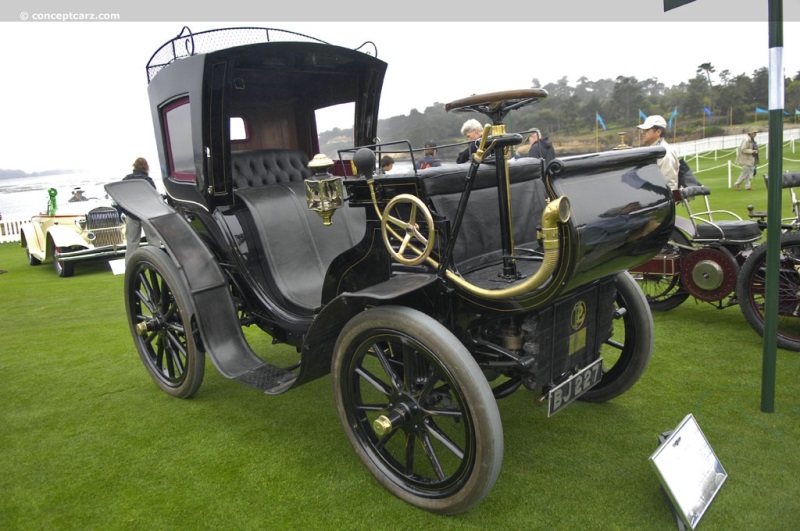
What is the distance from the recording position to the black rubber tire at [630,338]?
279 centimetres

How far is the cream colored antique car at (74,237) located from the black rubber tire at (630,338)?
7437 millimetres

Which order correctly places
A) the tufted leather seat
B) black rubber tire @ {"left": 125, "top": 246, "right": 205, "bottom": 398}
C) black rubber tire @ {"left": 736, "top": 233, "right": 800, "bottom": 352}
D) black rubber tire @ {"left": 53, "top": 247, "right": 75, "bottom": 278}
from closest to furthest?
black rubber tire @ {"left": 125, "top": 246, "right": 205, "bottom": 398}, black rubber tire @ {"left": 736, "top": 233, "right": 800, "bottom": 352}, the tufted leather seat, black rubber tire @ {"left": 53, "top": 247, "right": 75, "bottom": 278}

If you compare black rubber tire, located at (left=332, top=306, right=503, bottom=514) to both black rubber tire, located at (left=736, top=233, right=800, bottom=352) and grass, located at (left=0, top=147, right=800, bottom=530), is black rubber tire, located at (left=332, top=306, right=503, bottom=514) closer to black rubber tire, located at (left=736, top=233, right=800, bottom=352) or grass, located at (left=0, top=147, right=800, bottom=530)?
grass, located at (left=0, top=147, right=800, bottom=530)

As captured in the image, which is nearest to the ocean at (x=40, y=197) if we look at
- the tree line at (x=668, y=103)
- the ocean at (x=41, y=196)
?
the ocean at (x=41, y=196)

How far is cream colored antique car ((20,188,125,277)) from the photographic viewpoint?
795 cm

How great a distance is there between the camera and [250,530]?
2.20 metres

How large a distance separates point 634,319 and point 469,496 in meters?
1.31

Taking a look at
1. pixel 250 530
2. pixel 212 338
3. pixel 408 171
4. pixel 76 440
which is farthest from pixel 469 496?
pixel 76 440

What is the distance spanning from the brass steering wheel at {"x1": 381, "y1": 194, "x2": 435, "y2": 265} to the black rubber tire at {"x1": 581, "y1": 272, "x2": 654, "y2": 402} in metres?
1.09

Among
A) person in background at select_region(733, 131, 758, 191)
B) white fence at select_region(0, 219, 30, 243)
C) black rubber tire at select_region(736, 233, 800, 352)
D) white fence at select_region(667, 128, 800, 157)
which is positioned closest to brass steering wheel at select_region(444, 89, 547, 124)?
black rubber tire at select_region(736, 233, 800, 352)

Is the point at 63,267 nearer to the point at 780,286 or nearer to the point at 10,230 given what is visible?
the point at 10,230

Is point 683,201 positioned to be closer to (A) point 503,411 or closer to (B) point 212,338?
(A) point 503,411

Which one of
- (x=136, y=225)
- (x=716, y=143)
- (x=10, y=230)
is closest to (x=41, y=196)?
(x=10, y=230)

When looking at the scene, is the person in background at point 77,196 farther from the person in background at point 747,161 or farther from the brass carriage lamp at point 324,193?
the person in background at point 747,161
